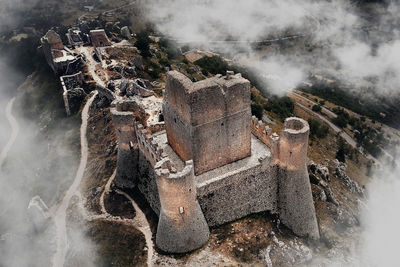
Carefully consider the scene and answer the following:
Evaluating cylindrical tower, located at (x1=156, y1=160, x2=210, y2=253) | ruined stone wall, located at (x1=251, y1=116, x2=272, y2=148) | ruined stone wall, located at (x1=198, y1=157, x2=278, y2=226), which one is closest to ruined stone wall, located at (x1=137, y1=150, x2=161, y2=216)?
cylindrical tower, located at (x1=156, y1=160, x2=210, y2=253)

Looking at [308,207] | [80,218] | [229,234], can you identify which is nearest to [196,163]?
[229,234]

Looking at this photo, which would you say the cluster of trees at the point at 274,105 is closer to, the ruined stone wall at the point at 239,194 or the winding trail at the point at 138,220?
the ruined stone wall at the point at 239,194

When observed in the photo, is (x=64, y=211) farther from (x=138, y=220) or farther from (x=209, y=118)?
(x=209, y=118)

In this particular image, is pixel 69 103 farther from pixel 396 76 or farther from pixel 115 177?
pixel 396 76

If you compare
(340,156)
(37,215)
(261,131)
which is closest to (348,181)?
(340,156)

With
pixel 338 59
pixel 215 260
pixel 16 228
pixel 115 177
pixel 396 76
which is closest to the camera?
pixel 215 260

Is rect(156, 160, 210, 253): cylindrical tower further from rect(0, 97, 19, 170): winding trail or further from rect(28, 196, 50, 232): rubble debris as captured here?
rect(0, 97, 19, 170): winding trail

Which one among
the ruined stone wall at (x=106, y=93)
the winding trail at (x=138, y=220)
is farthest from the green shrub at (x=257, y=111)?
the winding trail at (x=138, y=220)
